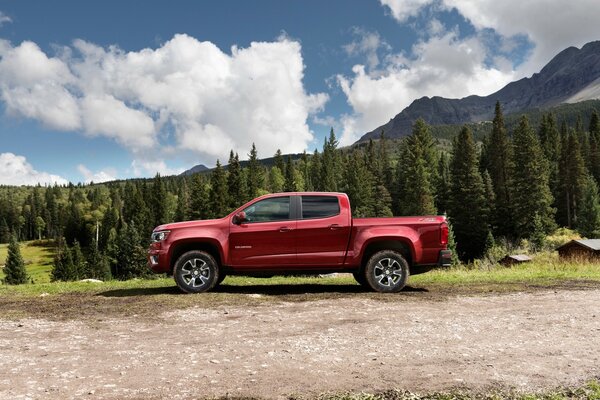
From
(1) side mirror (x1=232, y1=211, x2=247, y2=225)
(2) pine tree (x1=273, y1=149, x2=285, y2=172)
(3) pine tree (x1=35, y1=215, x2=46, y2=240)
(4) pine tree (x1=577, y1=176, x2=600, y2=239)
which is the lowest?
(4) pine tree (x1=577, y1=176, x2=600, y2=239)

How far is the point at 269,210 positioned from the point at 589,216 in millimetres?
65632

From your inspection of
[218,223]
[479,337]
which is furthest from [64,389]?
[218,223]

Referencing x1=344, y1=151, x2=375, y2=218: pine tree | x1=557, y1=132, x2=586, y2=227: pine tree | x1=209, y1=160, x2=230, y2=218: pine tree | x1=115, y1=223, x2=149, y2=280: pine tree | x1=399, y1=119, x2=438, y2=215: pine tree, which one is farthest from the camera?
x1=344, y1=151, x2=375, y2=218: pine tree

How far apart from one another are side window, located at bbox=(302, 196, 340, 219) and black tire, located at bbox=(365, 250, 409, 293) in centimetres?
143

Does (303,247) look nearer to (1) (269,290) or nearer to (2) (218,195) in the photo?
(1) (269,290)

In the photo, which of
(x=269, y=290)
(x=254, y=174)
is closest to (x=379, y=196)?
(x=254, y=174)

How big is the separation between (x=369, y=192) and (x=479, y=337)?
77.7 meters

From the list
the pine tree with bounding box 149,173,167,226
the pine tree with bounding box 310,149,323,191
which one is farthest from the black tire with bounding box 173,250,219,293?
the pine tree with bounding box 310,149,323,191

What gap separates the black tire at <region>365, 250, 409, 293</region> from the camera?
10.5 meters

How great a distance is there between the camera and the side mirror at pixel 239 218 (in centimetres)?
1067

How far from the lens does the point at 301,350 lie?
20.1 feet

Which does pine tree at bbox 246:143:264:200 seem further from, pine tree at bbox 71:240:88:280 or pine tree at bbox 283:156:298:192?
pine tree at bbox 71:240:88:280

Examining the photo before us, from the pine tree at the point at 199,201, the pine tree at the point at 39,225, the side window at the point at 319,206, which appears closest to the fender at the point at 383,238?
the side window at the point at 319,206

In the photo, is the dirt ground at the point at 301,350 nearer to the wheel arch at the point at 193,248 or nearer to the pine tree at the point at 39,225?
the wheel arch at the point at 193,248
